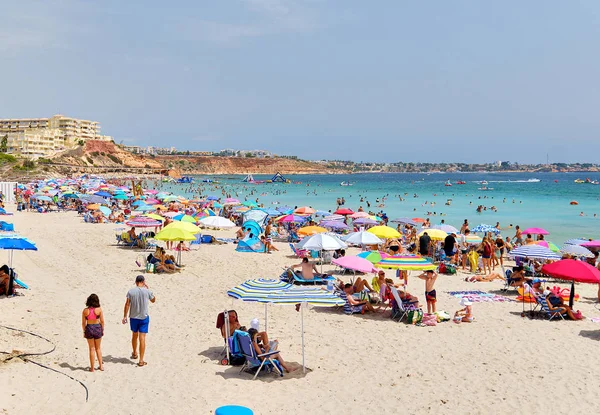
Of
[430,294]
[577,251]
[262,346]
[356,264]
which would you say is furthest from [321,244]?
[577,251]

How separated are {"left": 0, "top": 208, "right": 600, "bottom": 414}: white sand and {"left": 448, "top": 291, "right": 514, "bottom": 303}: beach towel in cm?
32

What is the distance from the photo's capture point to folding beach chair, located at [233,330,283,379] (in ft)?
22.9

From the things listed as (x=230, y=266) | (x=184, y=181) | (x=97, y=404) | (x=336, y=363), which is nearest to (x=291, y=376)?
(x=336, y=363)

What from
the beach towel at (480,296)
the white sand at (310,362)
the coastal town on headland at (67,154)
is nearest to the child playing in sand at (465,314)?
the white sand at (310,362)

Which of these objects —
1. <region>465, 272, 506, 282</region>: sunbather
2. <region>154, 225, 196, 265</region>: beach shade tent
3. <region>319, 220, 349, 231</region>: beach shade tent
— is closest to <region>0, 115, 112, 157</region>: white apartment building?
<region>319, 220, 349, 231</region>: beach shade tent

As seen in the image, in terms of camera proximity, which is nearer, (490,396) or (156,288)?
(490,396)

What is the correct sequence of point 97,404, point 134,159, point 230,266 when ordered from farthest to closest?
1. point 134,159
2. point 230,266
3. point 97,404

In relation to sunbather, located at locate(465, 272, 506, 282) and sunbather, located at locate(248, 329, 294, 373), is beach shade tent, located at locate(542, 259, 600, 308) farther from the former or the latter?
sunbather, located at locate(248, 329, 294, 373)

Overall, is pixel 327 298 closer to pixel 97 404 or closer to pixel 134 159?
pixel 97 404

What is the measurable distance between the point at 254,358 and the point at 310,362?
895 mm

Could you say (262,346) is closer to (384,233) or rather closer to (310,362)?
(310,362)

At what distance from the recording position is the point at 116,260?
15625mm

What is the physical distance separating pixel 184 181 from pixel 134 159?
32.3 metres

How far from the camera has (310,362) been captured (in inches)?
296
